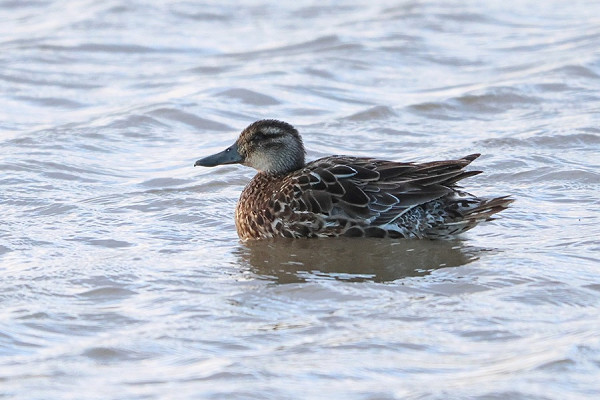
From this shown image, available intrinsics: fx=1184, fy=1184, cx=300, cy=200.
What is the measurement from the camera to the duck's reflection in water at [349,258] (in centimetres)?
786

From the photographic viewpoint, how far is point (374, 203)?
8531 mm

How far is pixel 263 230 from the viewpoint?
8.79 metres

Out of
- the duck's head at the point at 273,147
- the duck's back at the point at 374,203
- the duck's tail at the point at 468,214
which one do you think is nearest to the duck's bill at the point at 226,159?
the duck's head at the point at 273,147

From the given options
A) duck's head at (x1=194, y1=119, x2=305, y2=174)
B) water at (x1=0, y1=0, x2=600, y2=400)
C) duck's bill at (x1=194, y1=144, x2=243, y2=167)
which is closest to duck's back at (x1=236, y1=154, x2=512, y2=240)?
water at (x1=0, y1=0, x2=600, y2=400)

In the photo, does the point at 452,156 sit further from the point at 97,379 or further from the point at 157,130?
the point at 97,379

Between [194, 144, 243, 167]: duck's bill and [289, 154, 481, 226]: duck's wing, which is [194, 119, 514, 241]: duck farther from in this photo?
[194, 144, 243, 167]: duck's bill

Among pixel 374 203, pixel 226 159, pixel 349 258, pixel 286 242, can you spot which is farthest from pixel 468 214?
pixel 226 159

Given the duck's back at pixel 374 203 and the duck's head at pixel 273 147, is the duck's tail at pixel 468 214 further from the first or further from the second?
the duck's head at pixel 273 147

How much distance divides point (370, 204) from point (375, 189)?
0.12 meters

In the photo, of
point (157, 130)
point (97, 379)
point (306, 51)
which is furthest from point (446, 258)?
point (306, 51)

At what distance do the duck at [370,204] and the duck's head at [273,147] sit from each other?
1.58 feet

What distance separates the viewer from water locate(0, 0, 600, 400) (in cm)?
611

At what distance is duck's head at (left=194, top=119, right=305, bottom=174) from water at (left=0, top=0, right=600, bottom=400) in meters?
0.59

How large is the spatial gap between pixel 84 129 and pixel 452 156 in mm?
3810
